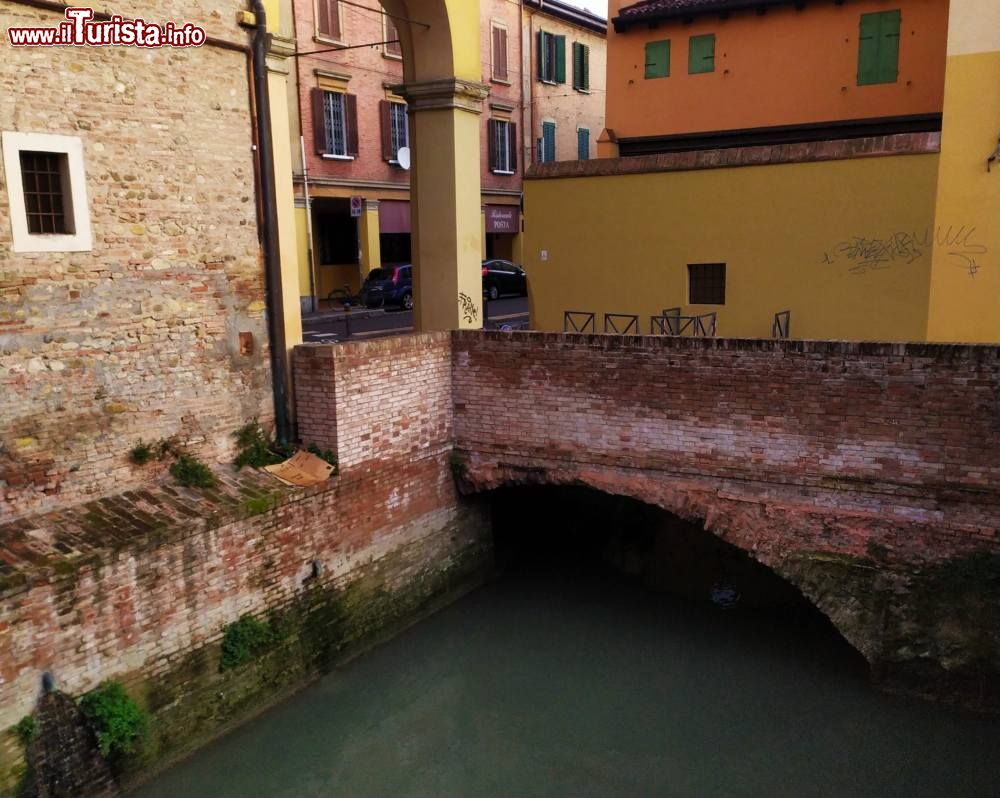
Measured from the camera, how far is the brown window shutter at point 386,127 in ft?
73.8

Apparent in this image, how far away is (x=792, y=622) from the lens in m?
9.65

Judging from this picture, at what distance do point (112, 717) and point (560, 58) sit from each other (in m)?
26.0

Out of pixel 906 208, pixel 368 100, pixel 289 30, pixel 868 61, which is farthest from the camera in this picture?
pixel 368 100

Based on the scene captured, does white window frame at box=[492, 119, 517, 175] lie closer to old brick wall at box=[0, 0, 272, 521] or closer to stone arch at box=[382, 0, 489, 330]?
Answer: stone arch at box=[382, 0, 489, 330]

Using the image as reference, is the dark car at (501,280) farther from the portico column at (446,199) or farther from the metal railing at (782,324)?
the portico column at (446,199)

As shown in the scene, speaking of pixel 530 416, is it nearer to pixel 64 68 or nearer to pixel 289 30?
pixel 64 68

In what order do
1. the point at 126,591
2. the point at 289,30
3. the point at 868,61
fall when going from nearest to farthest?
the point at 126,591, the point at 868,61, the point at 289,30

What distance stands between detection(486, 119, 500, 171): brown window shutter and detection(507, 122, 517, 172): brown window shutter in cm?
66

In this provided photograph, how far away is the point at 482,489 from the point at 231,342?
10.3 ft

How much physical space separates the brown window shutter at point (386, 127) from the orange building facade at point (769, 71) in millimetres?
7684

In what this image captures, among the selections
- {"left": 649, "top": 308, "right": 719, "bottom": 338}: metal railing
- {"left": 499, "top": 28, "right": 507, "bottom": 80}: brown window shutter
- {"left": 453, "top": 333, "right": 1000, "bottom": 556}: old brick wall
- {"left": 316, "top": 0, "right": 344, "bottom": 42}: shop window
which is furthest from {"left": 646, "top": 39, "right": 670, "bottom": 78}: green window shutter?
{"left": 499, "top": 28, "right": 507, "bottom": 80}: brown window shutter

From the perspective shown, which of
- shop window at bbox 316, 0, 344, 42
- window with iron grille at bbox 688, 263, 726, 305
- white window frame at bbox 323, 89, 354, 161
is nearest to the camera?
window with iron grille at bbox 688, 263, 726, 305

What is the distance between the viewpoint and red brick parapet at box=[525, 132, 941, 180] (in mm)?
11297

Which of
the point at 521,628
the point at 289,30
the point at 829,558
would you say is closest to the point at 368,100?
the point at 289,30
